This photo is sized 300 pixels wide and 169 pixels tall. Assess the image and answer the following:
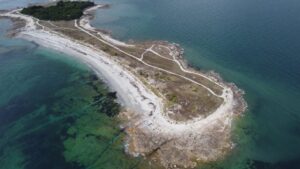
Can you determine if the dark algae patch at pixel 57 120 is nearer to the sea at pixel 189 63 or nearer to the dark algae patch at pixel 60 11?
the sea at pixel 189 63

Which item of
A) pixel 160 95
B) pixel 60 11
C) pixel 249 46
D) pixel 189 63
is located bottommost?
pixel 60 11

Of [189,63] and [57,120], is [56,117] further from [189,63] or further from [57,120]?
[189,63]

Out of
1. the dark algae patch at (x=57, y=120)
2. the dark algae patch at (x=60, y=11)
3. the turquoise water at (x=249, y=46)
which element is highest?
the turquoise water at (x=249, y=46)

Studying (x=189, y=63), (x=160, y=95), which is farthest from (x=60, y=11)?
(x=160, y=95)

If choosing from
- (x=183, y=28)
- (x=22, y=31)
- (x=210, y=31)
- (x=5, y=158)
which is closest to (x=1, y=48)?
(x=22, y=31)

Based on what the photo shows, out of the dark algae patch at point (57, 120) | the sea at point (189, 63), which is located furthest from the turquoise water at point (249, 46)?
the dark algae patch at point (57, 120)

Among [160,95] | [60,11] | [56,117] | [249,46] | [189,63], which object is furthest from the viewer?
[60,11]

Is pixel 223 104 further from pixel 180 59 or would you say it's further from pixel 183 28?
pixel 183 28
